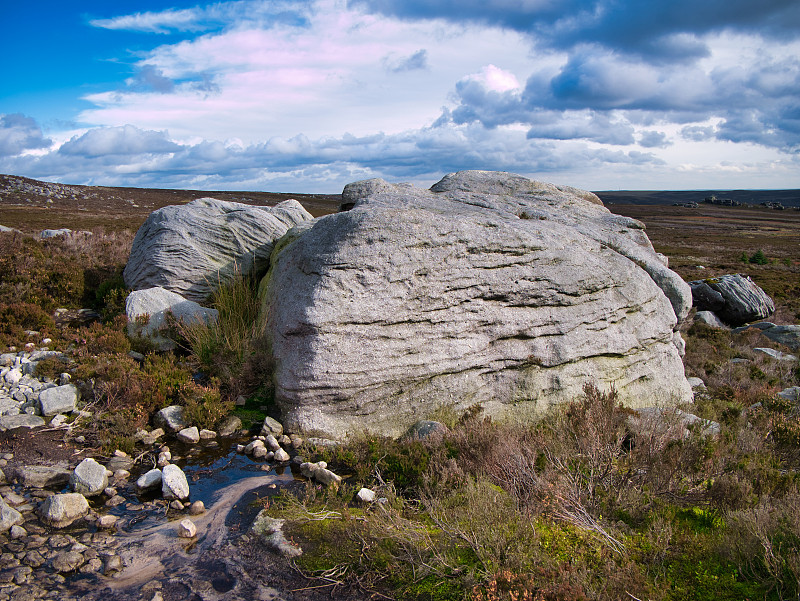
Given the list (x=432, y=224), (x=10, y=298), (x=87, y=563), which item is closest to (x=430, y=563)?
(x=87, y=563)

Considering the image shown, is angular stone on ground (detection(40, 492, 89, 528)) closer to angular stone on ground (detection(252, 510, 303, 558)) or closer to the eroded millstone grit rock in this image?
angular stone on ground (detection(252, 510, 303, 558))

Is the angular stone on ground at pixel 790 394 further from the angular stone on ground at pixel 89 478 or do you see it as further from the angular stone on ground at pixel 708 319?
the angular stone on ground at pixel 89 478

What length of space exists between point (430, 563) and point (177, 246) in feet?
34.2

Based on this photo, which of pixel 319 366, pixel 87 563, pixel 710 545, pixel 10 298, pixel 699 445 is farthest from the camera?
pixel 10 298

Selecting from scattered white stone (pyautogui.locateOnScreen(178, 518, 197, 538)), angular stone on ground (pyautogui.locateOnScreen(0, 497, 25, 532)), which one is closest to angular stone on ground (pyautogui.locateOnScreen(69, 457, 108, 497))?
angular stone on ground (pyautogui.locateOnScreen(0, 497, 25, 532))

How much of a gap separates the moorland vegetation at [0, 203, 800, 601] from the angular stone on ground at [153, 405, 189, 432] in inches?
7.4

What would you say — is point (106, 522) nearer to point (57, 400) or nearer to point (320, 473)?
point (320, 473)

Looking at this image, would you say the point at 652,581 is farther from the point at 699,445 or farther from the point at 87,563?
the point at 87,563

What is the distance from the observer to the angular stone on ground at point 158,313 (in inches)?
409

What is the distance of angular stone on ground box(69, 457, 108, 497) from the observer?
6125 millimetres

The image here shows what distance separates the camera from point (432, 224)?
8.66 m

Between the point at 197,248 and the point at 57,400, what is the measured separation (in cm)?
541

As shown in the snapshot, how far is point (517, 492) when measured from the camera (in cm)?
526

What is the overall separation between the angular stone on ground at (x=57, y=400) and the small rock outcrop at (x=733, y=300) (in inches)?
928
